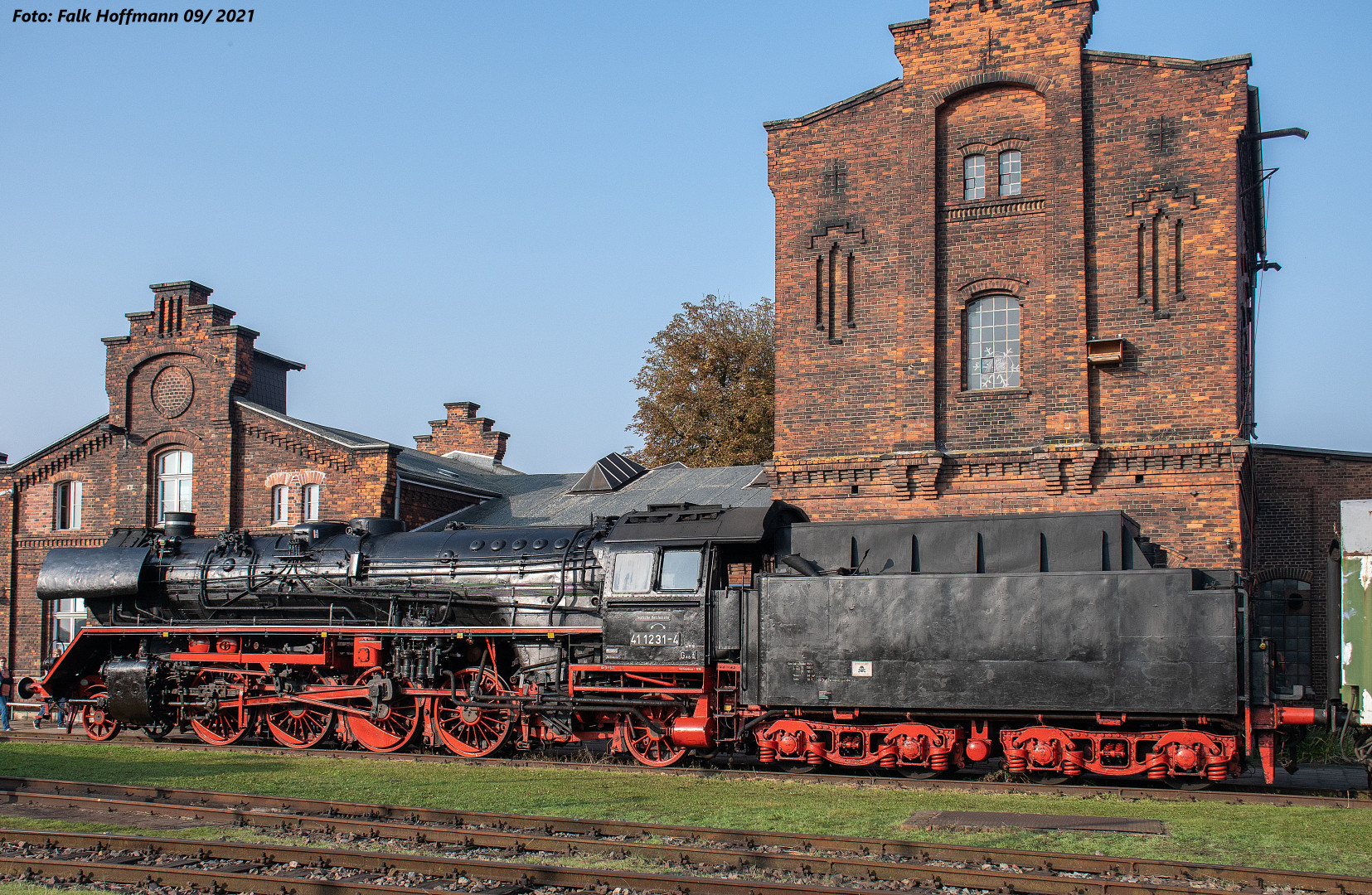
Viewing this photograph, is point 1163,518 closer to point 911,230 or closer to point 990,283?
point 990,283

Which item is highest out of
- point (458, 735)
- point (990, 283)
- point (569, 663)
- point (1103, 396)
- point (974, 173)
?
point (974, 173)

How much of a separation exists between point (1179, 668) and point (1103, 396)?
7.10 m

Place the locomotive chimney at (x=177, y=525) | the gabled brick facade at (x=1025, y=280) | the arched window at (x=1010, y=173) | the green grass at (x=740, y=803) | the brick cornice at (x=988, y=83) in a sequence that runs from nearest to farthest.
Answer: the green grass at (x=740, y=803) < the gabled brick facade at (x=1025, y=280) < the locomotive chimney at (x=177, y=525) < the brick cornice at (x=988, y=83) < the arched window at (x=1010, y=173)

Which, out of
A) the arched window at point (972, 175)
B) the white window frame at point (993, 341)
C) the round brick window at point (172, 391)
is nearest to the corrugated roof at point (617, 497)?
the white window frame at point (993, 341)

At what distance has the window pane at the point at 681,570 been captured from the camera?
1396 cm

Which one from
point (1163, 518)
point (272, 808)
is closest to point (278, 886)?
point (272, 808)

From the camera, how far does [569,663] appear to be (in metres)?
14.8

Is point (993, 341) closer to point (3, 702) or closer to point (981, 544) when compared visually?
point (981, 544)

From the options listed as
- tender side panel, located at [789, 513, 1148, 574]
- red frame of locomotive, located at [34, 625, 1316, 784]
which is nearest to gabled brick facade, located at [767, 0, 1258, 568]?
tender side panel, located at [789, 513, 1148, 574]

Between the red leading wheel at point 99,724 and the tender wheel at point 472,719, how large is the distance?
6.17 m

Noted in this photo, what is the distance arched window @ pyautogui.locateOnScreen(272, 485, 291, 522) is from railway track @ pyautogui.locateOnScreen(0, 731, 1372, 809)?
10778 millimetres

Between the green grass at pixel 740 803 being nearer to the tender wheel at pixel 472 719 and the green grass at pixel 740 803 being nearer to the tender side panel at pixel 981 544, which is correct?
the tender wheel at pixel 472 719

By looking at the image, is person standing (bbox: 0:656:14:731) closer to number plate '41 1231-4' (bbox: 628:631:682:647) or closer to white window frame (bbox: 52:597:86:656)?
white window frame (bbox: 52:597:86:656)

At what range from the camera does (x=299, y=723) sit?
16703 millimetres
